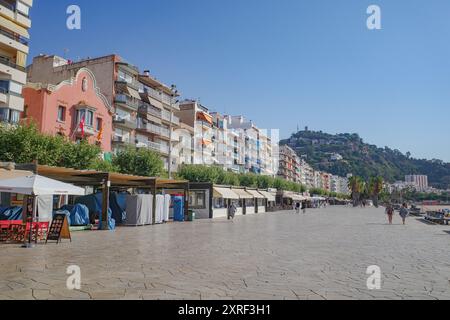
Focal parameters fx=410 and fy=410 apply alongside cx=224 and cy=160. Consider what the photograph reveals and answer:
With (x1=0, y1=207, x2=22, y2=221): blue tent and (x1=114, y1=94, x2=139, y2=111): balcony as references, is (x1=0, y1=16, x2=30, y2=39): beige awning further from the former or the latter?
(x1=0, y1=207, x2=22, y2=221): blue tent

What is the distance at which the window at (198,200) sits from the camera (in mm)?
38375

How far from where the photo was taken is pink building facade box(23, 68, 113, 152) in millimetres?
39094

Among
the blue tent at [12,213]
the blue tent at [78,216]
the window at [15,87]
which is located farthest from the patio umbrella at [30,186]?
the window at [15,87]

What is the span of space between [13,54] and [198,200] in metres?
22.0

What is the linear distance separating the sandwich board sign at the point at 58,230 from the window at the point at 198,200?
2234cm

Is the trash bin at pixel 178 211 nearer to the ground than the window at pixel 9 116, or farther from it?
nearer to the ground

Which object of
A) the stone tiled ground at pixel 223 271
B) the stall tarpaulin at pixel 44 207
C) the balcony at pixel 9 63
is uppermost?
the balcony at pixel 9 63

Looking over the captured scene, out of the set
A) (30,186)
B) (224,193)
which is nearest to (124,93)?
(224,193)

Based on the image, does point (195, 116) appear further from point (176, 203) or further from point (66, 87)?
point (176, 203)

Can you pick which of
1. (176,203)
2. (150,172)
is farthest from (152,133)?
(176,203)

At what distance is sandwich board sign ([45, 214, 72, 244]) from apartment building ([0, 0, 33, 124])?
75.3 ft

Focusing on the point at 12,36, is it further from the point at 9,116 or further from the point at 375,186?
the point at 375,186

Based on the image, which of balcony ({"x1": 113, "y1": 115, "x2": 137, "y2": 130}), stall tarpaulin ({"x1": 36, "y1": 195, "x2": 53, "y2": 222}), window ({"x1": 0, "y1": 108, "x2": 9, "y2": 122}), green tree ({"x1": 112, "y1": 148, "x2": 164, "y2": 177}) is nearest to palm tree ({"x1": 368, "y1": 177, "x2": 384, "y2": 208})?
balcony ({"x1": 113, "y1": 115, "x2": 137, "y2": 130})

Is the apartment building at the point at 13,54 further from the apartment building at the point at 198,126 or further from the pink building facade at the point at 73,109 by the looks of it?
the apartment building at the point at 198,126
